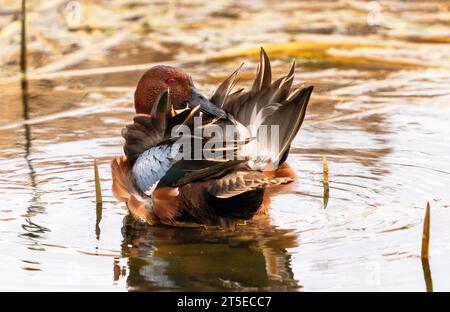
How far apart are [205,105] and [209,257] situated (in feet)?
3.58

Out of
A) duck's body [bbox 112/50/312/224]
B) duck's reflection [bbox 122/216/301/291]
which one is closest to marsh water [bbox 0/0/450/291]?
duck's reflection [bbox 122/216/301/291]

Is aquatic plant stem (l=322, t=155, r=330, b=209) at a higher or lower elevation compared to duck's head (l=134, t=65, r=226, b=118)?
lower

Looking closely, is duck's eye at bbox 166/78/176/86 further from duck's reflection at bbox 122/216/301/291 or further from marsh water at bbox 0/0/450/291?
duck's reflection at bbox 122/216/301/291

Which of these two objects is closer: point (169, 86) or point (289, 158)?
point (169, 86)

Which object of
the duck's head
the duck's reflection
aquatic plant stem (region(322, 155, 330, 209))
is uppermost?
the duck's head

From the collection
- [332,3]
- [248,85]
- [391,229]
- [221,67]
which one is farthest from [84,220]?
[332,3]

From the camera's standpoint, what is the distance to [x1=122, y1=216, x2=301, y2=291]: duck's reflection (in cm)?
468

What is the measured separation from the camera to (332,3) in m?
12.0

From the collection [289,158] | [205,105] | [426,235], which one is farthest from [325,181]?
[426,235]

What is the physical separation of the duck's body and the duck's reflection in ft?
0.35

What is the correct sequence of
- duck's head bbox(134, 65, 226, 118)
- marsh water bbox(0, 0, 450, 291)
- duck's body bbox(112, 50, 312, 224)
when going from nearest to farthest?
marsh water bbox(0, 0, 450, 291)
duck's body bbox(112, 50, 312, 224)
duck's head bbox(134, 65, 226, 118)

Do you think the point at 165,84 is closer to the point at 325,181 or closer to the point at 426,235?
the point at 325,181

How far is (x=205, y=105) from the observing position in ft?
19.3

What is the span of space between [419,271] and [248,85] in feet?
13.9
